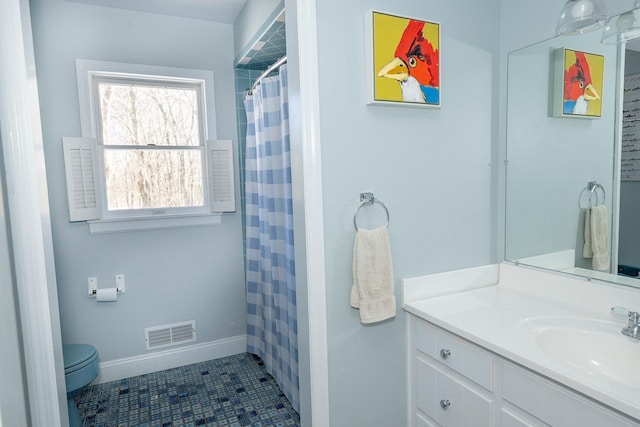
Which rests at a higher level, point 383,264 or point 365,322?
point 383,264

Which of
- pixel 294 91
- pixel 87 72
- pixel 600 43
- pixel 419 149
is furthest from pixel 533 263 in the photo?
pixel 87 72

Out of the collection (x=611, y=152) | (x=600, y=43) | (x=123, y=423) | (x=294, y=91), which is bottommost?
(x=123, y=423)

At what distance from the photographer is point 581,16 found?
1.27 meters

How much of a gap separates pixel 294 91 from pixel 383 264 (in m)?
0.80

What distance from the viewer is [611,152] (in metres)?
1.48

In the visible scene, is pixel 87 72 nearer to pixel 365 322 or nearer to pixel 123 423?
pixel 123 423

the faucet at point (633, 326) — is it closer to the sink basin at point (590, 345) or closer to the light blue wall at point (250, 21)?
the sink basin at point (590, 345)

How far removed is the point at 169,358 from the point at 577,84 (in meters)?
2.97

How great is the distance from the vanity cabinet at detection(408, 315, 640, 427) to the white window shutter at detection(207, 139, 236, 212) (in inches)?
66.1

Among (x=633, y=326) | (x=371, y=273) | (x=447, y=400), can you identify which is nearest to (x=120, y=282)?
(x=371, y=273)

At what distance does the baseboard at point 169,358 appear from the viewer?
103 inches

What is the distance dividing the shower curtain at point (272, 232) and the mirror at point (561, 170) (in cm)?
117

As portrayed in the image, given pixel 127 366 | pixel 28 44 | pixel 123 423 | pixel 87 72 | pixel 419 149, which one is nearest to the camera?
pixel 28 44

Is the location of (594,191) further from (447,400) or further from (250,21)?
(250,21)
